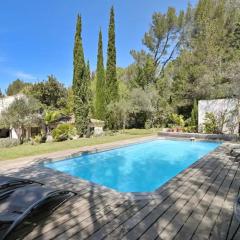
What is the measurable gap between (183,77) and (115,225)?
22.7 metres

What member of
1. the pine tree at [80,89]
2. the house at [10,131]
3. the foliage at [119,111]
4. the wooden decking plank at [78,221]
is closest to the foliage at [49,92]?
the house at [10,131]

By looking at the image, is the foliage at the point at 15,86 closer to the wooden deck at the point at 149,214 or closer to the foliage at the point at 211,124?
the foliage at the point at 211,124

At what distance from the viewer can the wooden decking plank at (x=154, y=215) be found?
2.95 metres

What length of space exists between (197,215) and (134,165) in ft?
22.4

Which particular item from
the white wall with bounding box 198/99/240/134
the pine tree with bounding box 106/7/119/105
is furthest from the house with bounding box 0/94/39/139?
the white wall with bounding box 198/99/240/134

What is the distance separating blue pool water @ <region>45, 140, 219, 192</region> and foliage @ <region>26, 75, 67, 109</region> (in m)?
14.5

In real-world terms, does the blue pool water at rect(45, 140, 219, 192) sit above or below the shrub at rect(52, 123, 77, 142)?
below

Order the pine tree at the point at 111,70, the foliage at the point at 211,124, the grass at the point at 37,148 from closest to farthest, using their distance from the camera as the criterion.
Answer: the grass at the point at 37,148 < the foliage at the point at 211,124 < the pine tree at the point at 111,70

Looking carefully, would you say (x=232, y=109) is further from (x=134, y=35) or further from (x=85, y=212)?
(x=134, y=35)

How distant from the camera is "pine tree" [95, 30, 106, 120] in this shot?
23828 millimetres

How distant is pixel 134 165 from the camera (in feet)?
33.7

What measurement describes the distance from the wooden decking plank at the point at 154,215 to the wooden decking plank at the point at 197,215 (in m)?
0.43

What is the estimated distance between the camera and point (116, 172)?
9.13 m

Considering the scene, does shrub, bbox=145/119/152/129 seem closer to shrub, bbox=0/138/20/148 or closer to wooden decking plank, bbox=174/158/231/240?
shrub, bbox=0/138/20/148
